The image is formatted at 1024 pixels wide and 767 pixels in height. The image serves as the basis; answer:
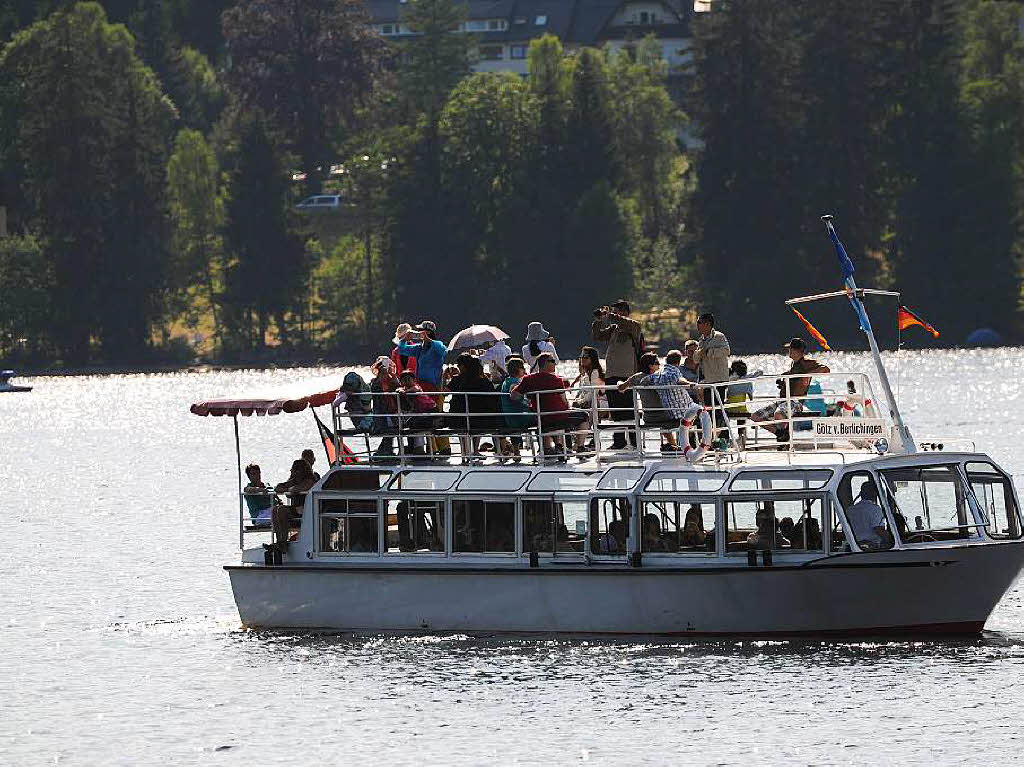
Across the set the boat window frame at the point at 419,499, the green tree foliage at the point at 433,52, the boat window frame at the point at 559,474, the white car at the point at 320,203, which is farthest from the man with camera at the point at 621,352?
the green tree foliage at the point at 433,52

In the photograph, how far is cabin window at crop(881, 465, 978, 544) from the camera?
114ft

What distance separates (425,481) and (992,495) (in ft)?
28.7

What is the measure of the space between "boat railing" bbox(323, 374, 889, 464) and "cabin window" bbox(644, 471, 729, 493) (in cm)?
40

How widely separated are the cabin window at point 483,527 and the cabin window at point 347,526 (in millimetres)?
1456

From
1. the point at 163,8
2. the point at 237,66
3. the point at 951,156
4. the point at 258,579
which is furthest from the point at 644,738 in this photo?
the point at 163,8

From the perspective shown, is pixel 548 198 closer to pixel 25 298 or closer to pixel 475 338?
pixel 25 298

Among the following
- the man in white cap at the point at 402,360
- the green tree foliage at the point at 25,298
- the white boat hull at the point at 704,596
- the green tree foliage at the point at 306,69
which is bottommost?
the white boat hull at the point at 704,596

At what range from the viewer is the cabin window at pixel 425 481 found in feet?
121

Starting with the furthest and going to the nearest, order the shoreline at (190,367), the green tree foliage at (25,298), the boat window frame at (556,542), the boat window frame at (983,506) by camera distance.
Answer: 1. the shoreline at (190,367)
2. the green tree foliage at (25,298)
3. the boat window frame at (556,542)
4. the boat window frame at (983,506)

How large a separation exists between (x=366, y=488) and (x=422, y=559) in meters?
1.63

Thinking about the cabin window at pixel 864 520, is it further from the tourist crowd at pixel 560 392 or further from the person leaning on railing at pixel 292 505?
the person leaning on railing at pixel 292 505

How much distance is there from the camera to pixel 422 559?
3697 centimetres

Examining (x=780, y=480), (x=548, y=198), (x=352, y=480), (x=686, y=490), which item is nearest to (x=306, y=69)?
(x=548, y=198)

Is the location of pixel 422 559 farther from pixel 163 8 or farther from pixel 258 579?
pixel 163 8
